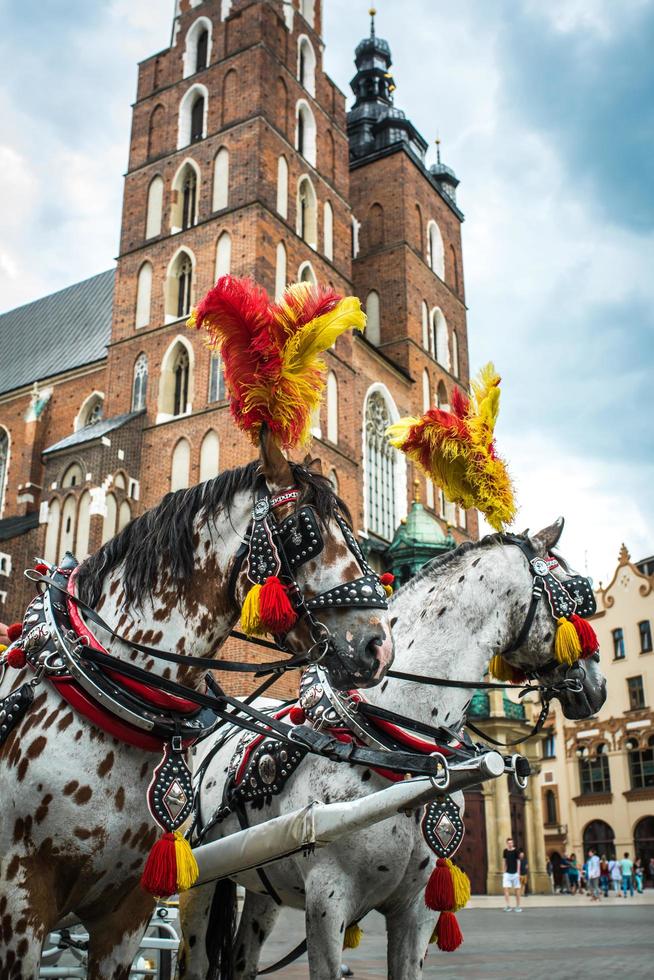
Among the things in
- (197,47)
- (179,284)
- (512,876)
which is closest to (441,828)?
(512,876)

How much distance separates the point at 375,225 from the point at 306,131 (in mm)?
6147

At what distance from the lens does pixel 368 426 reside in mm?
26969

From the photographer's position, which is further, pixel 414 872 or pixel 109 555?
pixel 414 872

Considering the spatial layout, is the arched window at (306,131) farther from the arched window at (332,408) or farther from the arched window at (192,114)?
the arched window at (332,408)

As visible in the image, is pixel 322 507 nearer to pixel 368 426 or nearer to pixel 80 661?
pixel 80 661

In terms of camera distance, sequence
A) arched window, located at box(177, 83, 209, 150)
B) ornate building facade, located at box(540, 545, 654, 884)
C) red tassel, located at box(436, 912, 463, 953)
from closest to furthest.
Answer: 1. red tassel, located at box(436, 912, 463, 953)
2. arched window, located at box(177, 83, 209, 150)
3. ornate building facade, located at box(540, 545, 654, 884)

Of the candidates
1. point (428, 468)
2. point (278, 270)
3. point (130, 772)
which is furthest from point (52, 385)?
point (130, 772)

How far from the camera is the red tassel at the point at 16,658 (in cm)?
297

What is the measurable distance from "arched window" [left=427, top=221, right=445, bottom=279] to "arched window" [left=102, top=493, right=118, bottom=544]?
16.4 metres

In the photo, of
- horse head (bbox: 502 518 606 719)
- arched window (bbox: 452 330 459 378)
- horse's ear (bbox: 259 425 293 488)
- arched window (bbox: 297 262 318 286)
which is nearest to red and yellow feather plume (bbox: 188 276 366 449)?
horse's ear (bbox: 259 425 293 488)

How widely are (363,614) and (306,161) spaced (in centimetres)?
2416

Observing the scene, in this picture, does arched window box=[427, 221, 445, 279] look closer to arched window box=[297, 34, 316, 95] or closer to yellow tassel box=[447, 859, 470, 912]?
arched window box=[297, 34, 316, 95]

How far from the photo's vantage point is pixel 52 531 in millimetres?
21156

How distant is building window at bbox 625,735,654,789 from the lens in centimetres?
3697
